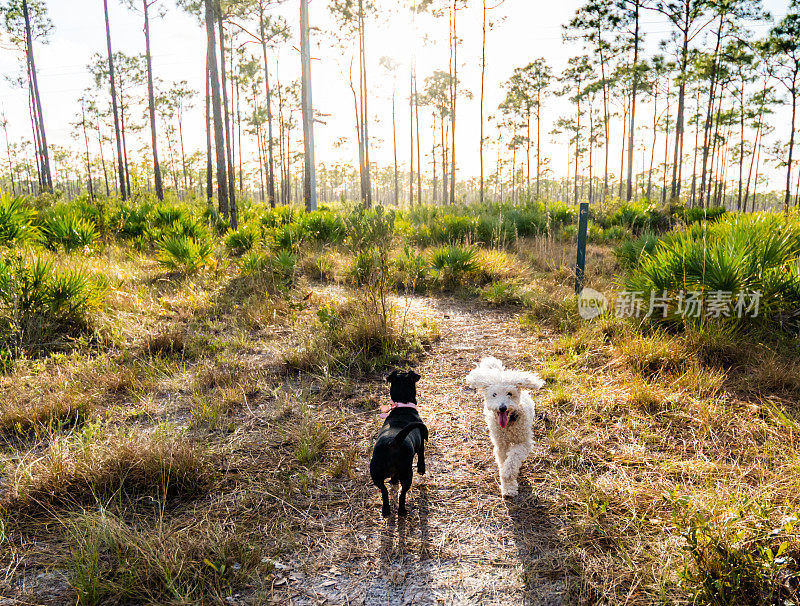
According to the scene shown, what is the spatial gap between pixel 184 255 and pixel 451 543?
280 inches

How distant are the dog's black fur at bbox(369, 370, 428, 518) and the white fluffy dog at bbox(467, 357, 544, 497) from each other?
0.48 metres

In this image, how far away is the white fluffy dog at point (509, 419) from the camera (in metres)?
2.51

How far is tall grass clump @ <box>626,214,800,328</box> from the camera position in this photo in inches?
163

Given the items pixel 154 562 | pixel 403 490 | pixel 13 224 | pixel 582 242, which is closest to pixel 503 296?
pixel 582 242

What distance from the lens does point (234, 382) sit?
395 cm

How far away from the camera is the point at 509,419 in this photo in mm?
2502

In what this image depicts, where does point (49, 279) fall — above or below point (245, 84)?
below

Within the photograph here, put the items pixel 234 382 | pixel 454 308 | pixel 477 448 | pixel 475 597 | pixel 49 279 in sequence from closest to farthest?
pixel 475 597
pixel 477 448
pixel 234 382
pixel 49 279
pixel 454 308

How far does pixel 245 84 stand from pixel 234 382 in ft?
110

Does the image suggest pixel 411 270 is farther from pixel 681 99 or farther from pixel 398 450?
pixel 681 99

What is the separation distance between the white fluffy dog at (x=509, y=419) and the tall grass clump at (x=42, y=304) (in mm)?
4785

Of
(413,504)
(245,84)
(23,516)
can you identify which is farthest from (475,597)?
(245,84)

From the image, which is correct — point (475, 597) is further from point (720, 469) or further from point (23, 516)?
point (23, 516)

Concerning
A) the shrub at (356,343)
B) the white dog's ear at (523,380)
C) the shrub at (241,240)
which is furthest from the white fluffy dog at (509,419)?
the shrub at (241,240)
